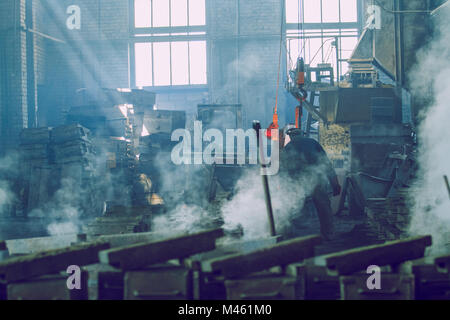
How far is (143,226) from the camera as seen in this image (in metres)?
5.83

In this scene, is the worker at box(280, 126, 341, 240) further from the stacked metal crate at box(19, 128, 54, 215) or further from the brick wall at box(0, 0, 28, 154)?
the brick wall at box(0, 0, 28, 154)

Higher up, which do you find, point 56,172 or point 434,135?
point 434,135

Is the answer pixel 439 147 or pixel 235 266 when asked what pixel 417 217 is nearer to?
pixel 439 147

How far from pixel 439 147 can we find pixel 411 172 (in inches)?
23.2

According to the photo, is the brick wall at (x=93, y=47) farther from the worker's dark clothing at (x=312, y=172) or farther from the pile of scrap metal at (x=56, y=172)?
the worker's dark clothing at (x=312, y=172)

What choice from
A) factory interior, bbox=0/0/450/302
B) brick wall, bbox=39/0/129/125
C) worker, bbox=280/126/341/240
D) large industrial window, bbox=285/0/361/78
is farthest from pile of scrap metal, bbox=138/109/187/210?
large industrial window, bbox=285/0/361/78

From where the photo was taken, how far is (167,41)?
16.5 m

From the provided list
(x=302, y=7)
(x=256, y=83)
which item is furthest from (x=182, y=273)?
(x=302, y=7)

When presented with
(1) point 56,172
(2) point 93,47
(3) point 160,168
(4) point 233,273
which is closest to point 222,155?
(3) point 160,168

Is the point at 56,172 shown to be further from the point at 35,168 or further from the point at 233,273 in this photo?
the point at 233,273

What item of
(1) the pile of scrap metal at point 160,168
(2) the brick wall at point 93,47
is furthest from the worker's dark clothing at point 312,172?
(2) the brick wall at point 93,47

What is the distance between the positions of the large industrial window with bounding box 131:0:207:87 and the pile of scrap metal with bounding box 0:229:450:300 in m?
13.9

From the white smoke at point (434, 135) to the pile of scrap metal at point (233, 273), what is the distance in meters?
2.23

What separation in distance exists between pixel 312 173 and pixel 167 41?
11962 mm
